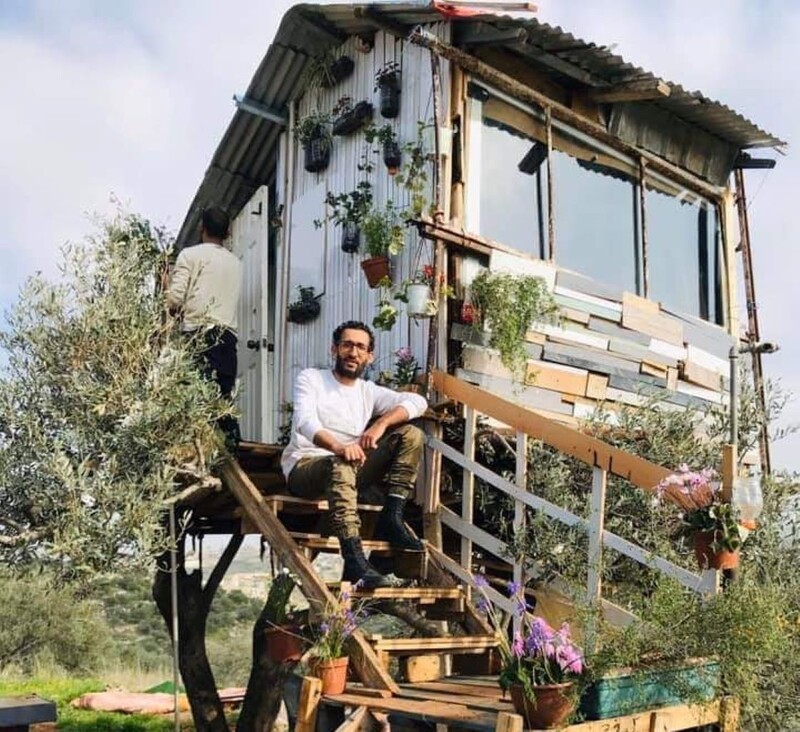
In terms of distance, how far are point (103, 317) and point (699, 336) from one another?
5.60 meters

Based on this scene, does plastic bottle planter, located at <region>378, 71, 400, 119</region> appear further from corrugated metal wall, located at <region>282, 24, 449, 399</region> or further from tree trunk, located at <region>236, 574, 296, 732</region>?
tree trunk, located at <region>236, 574, 296, 732</region>

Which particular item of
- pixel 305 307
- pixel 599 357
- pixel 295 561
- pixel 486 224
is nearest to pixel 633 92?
pixel 486 224

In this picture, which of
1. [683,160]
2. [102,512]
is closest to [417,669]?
[102,512]

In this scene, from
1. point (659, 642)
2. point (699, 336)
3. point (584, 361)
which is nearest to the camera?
point (659, 642)

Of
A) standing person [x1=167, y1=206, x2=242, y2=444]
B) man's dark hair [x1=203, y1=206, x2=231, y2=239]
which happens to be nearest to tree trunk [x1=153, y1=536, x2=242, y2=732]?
standing person [x1=167, y1=206, x2=242, y2=444]

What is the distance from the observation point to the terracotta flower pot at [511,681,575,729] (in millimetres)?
3932

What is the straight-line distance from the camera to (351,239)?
809cm

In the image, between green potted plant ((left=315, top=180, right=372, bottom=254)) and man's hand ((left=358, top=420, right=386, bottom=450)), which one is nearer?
man's hand ((left=358, top=420, right=386, bottom=450))

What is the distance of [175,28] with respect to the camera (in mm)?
7465

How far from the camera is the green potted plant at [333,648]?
183 inches

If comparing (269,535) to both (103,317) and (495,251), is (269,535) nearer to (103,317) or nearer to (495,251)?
(103,317)

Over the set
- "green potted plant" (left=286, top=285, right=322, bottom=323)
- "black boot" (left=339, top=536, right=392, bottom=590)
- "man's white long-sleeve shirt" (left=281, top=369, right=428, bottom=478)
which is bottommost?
"black boot" (left=339, top=536, right=392, bottom=590)

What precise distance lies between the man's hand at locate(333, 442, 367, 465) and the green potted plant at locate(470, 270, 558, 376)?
1.79 meters

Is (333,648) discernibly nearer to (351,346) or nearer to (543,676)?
(543,676)
